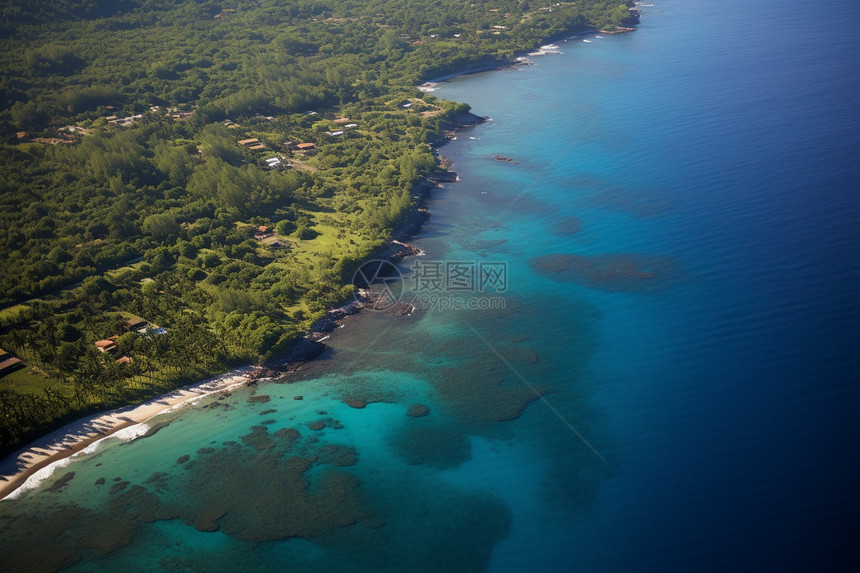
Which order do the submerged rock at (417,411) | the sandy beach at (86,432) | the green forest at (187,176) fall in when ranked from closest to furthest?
the sandy beach at (86,432)
the submerged rock at (417,411)
the green forest at (187,176)

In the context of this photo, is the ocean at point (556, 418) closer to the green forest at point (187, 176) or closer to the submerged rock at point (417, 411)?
the submerged rock at point (417, 411)

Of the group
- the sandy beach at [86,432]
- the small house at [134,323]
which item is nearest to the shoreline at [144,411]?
the sandy beach at [86,432]

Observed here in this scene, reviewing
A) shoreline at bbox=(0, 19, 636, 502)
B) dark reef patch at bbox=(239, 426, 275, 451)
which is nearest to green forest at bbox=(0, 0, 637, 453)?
shoreline at bbox=(0, 19, 636, 502)

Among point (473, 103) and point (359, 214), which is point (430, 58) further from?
point (359, 214)

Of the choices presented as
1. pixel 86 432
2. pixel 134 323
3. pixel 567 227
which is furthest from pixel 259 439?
pixel 567 227

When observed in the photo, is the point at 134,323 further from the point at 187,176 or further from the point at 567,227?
the point at 567,227

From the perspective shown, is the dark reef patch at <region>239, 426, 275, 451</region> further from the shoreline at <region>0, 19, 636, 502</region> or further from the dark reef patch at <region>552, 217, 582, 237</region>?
the dark reef patch at <region>552, 217, 582, 237</region>

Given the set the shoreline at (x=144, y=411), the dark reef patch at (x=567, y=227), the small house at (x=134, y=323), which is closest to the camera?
the shoreline at (x=144, y=411)

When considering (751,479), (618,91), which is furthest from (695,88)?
(751,479)
